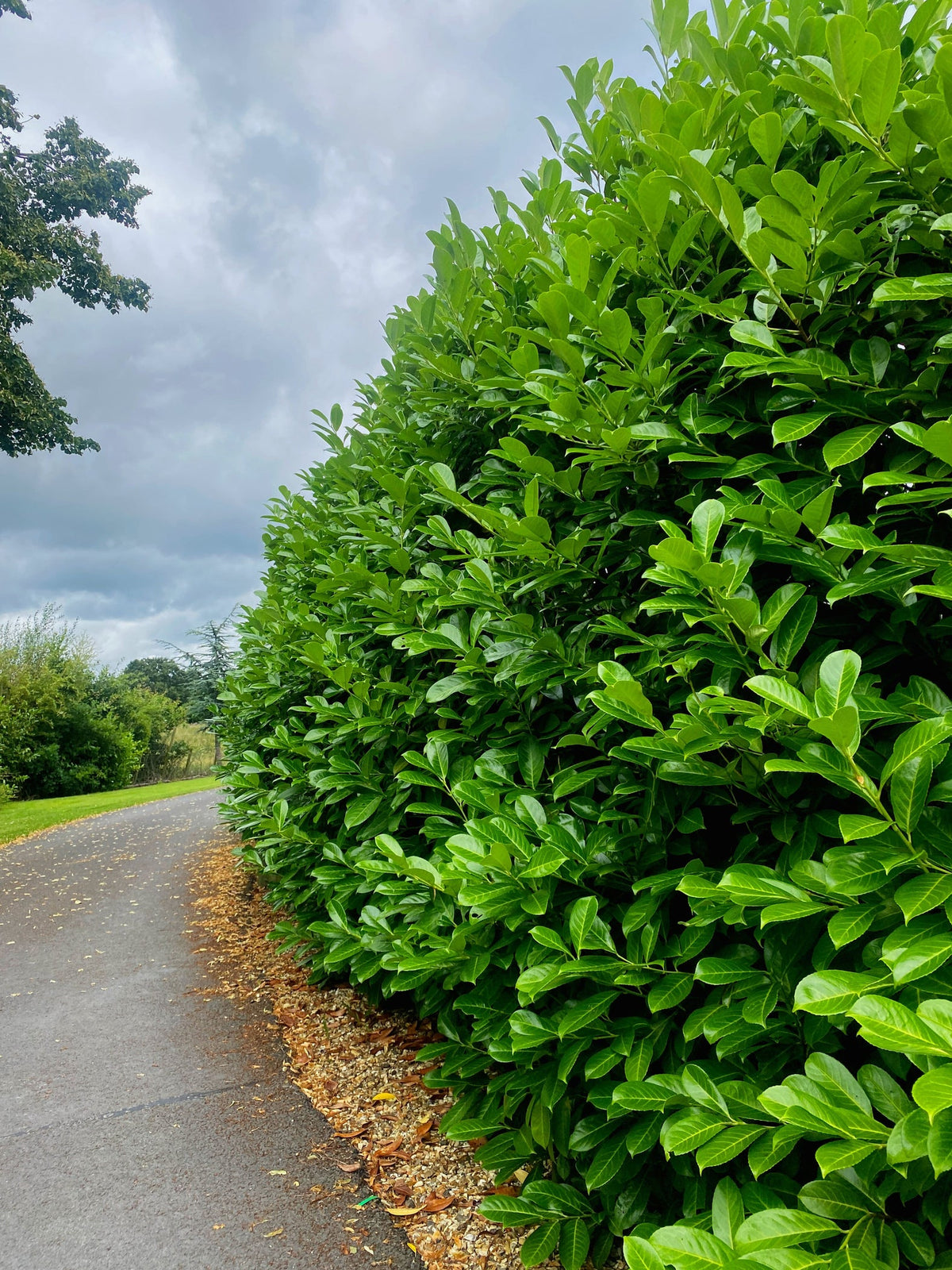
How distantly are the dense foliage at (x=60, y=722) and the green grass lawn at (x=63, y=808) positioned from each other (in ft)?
5.03

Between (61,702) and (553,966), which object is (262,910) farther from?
(61,702)

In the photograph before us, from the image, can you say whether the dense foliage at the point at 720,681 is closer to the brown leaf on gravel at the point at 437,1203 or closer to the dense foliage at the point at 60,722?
the brown leaf on gravel at the point at 437,1203

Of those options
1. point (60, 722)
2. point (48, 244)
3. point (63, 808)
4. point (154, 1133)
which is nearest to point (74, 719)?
point (60, 722)

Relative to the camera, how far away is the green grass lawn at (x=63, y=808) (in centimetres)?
1404

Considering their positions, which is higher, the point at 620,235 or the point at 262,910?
the point at 620,235

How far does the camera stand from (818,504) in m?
1.40

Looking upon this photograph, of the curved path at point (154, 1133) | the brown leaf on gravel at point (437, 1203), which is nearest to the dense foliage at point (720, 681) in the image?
the brown leaf on gravel at point (437, 1203)

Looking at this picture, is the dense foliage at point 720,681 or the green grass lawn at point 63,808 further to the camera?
the green grass lawn at point 63,808

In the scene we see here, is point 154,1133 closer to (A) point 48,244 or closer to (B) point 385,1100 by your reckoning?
(B) point 385,1100

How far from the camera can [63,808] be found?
57.2 feet

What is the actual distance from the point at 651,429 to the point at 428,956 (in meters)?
1.67

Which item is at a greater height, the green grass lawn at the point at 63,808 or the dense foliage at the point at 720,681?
the dense foliage at the point at 720,681

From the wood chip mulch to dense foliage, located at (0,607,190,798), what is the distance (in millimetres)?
20255

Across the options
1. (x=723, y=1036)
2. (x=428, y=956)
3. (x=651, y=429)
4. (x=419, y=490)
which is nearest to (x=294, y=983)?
(x=428, y=956)
